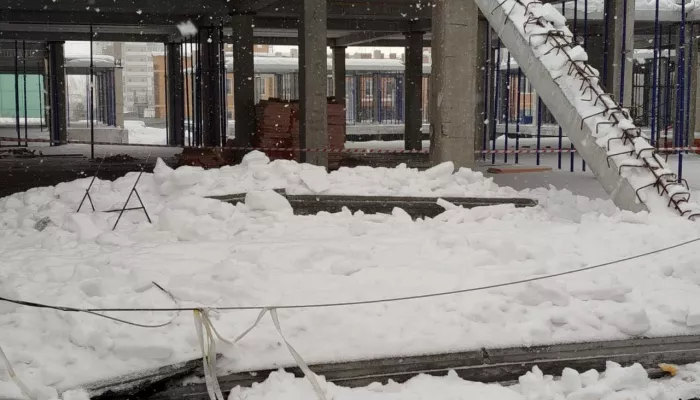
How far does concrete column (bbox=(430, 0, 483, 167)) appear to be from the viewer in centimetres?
1214

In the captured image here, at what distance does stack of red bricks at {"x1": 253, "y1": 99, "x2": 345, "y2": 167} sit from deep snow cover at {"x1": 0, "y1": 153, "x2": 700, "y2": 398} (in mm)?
11089

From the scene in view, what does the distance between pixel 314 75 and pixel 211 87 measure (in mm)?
8609

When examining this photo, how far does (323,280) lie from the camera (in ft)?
20.2

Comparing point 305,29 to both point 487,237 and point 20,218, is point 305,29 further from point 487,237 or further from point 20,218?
point 487,237

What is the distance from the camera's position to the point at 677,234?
→ 738 cm

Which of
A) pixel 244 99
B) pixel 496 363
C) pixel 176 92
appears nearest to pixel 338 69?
pixel 176 92

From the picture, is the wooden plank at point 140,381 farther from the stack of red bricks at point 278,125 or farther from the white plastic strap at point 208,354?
the stack of red bricks at point 278,125

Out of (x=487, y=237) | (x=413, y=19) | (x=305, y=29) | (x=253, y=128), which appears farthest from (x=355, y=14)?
(x=487, y=237)

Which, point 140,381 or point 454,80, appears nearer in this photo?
point 140,381

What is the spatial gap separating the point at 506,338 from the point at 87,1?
700 inches

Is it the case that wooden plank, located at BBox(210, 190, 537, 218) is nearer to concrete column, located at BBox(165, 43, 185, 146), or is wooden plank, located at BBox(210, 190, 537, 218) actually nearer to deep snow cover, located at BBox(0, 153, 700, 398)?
deep snow cover, located at BBox(0, 153, 700, 398)

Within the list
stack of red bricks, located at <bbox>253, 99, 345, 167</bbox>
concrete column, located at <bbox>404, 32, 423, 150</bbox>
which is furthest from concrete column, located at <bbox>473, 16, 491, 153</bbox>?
concrete column, located at <bbox>404, 32, 423, 150</bbox>

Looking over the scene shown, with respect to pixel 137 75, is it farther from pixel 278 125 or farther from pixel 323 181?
pixel 323 181

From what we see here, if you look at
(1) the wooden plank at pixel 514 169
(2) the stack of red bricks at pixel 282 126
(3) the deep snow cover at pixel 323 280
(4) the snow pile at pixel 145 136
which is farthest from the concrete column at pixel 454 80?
(4) the snow pile at pixel 145 136
